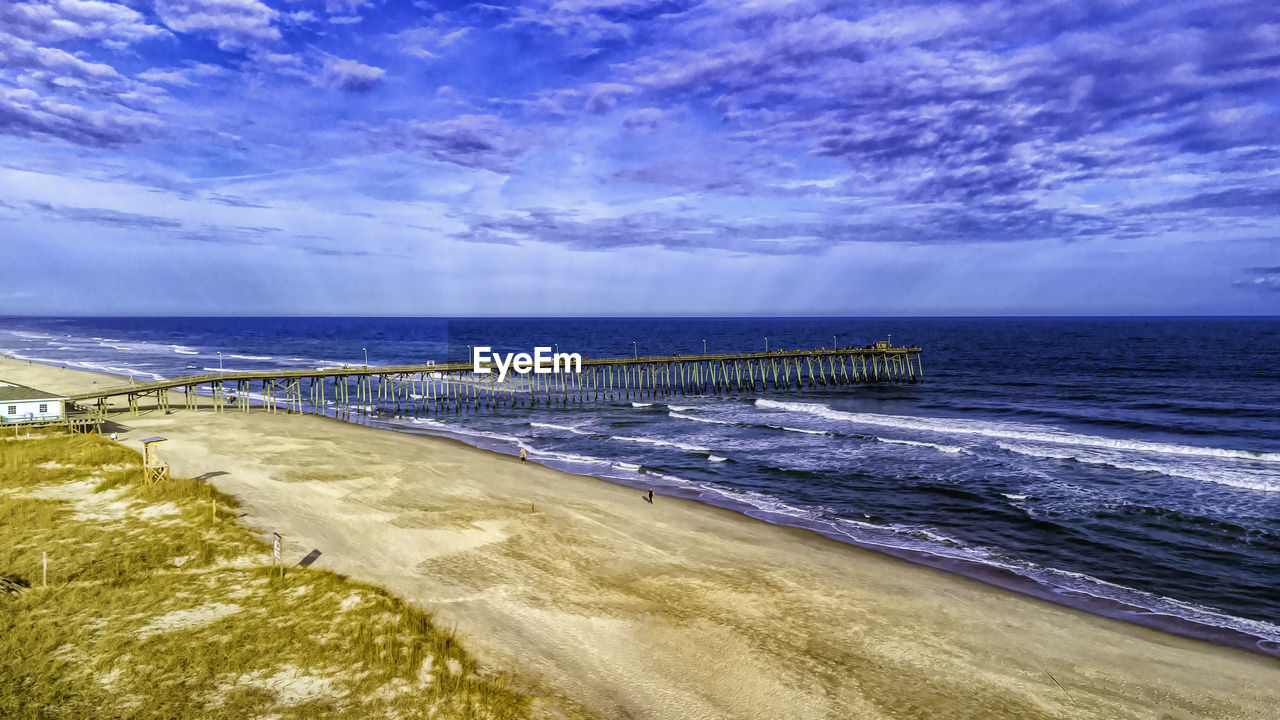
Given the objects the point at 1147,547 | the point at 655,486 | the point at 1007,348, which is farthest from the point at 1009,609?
the point at 1007,348

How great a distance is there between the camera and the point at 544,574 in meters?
22.4

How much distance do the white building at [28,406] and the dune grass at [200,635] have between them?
21702mm

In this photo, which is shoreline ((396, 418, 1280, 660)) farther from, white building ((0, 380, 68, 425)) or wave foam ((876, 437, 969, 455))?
white building ((0, 380, 68, 425))

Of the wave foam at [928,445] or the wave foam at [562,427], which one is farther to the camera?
the wave foam at [562,427]

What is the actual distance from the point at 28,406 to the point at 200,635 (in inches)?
1453

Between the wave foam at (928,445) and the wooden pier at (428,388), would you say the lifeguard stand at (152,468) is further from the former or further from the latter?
the wave foam at (928,445)

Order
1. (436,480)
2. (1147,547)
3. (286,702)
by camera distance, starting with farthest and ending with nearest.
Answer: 1. (436,480)
2. (1147,547)
3. (286,702)

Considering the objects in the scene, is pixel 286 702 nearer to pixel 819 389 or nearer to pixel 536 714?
pixel 536 714

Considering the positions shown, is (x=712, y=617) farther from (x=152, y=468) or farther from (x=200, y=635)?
(x=152, y=468)

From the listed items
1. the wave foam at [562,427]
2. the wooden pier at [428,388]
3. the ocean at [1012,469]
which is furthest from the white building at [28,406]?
the wave foam at [562,427]

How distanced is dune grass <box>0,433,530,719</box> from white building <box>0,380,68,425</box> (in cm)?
2170

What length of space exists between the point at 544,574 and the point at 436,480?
13.6m

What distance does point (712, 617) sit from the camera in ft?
63.8

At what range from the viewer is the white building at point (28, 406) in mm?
41125
